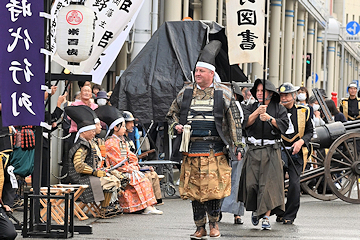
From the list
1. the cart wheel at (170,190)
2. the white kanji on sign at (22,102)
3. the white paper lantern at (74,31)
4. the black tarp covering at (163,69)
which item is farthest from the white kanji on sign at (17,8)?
Answer: the cart wheel at (170,190)

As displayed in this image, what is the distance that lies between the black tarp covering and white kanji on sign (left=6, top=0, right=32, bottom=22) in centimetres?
498

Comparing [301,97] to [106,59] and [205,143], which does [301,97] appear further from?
[205,143]

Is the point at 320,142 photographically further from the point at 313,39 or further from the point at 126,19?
the point at 313,39

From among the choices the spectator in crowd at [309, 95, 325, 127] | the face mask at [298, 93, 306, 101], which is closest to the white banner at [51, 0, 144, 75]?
the face mask at [298, 93, 306, 101]

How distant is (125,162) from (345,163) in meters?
4.10

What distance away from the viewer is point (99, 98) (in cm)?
1289

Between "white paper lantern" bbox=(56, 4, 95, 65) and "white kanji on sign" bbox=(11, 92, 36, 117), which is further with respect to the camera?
"white paper lantern" bbox=(56, 4, 95, 65)

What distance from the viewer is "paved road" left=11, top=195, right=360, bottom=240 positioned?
28.6ft

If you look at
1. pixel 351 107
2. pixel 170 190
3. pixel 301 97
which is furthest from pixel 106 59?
pixel 351 107

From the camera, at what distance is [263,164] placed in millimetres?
9086

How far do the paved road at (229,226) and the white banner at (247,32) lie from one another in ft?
7.21

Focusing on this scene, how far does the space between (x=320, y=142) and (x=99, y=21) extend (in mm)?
4671

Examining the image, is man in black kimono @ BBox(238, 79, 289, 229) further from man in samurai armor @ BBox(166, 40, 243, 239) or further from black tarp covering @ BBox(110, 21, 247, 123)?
black tarp covering @ BBox(110, 21, 247, 123)

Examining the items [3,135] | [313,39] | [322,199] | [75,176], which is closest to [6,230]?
[3,135]
